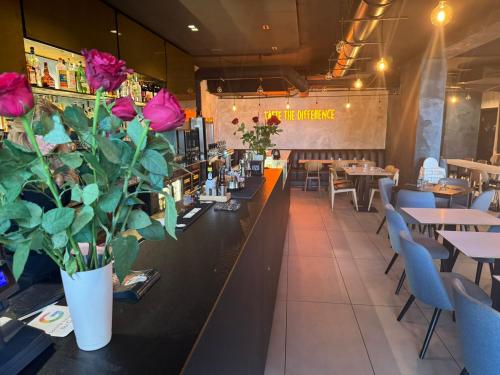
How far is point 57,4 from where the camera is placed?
308 cm

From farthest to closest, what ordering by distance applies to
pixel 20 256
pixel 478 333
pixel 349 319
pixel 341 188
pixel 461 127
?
pixel 461 127
pixel 341 188
pixel 349 319
pixel 478 333
pixel 20 256

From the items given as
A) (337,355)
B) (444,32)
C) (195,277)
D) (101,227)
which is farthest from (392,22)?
(101,227)

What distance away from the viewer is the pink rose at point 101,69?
65 centimetres

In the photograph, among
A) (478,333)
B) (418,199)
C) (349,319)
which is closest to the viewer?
(478,333)

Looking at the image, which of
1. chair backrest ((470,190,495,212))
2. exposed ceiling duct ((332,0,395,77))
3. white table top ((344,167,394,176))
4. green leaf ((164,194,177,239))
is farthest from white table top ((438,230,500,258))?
white table top ((344,167,394,176))

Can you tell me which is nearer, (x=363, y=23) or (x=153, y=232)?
(x=153, y=232)

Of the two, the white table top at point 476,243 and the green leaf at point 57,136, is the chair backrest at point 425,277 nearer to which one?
the white table top at point 476,243

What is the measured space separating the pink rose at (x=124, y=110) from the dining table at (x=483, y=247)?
7.75 ft

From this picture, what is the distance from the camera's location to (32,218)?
2.23 ft

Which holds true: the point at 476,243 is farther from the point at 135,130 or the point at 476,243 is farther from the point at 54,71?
the point at 54,71

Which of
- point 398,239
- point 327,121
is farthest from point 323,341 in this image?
point 327,121

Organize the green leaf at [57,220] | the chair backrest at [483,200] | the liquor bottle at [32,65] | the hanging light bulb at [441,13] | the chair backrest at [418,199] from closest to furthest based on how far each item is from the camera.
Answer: the green leaf at [57,220]
the liquor bottle at [32,65]
the hanging light bulb at [441,13]
the chair backrest at [483,200]
the chair backrest at [418,199]

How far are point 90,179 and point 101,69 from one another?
258 millimetres

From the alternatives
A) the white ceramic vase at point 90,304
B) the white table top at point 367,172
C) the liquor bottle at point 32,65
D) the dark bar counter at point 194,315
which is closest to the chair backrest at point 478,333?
the dark bar counter at point 194,315
